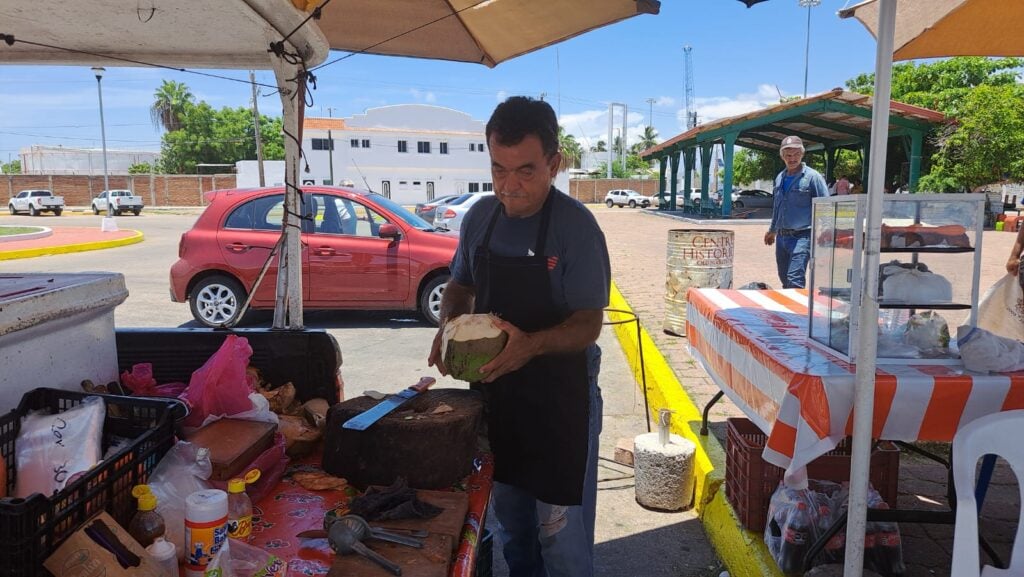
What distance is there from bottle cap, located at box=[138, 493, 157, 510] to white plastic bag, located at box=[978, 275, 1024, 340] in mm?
4651

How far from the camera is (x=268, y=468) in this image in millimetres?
1972

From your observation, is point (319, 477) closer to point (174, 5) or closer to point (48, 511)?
→ point (48, 511)

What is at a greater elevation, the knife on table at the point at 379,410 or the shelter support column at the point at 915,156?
the shelter support column at the point at 915,156

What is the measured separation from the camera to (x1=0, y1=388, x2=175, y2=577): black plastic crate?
1.19 metres

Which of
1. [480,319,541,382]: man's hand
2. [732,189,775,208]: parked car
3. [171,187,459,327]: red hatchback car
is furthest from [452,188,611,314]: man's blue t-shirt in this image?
[732,189,775,208]: parked car

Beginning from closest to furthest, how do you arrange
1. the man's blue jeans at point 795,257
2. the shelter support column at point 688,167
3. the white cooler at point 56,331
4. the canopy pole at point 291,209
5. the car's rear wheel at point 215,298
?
the white cooler at point 56,331
the canopy pole at point 291,209
the man's blue jeans at point 795,257
the car's rear wheel at point 215,298
the shelter support column at point 688,167

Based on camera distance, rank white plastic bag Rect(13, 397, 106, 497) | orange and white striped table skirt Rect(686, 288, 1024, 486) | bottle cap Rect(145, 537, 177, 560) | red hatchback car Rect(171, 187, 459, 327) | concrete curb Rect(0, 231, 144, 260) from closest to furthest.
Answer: bottle cap Rect(145, 537, 177, 560) → white plastic bag Rect(13, 397, 106, 497) → orange and white striped table skirt Rect(686, 288, 1024, 486) → red hatchback car Rect(171, 187, 459, 327) → concrete curb Rect(0, 231, 144, 260)

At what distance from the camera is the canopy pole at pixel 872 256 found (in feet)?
6.79

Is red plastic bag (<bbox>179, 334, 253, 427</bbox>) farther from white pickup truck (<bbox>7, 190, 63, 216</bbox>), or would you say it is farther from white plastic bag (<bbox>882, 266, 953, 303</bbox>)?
white pickup truck (<bbox>7, 190, 63, 216</bbox>)

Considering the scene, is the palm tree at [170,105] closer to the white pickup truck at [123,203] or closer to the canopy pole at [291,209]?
the white pickup truck at [123,203]

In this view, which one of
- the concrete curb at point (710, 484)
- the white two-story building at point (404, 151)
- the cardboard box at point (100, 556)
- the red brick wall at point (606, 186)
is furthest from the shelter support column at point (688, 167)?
the cardboard box at point (100, 556)

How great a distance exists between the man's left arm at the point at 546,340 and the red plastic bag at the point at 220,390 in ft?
2.55

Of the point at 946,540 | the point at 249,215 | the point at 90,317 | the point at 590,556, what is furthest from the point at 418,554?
the point at 249,215

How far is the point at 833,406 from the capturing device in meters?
2.31
